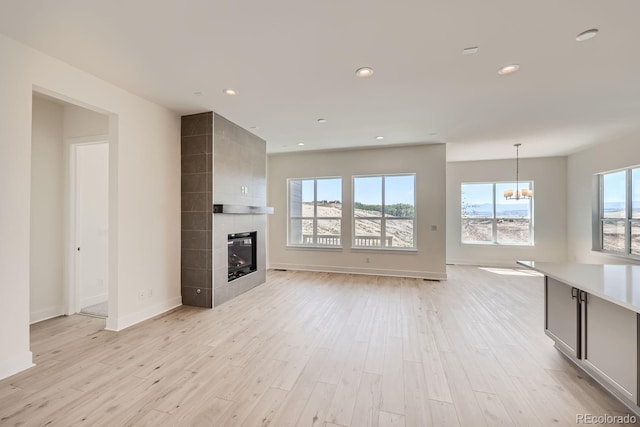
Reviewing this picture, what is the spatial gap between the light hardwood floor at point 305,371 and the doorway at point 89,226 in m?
0.52

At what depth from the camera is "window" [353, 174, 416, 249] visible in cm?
620

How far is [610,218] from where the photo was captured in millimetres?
5727

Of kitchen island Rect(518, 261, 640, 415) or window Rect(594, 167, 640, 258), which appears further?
window Rect(594, 167, 640, 258)

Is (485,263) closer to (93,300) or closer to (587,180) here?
(587,180)

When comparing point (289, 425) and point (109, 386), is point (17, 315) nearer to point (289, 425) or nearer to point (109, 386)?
point (109, 386)

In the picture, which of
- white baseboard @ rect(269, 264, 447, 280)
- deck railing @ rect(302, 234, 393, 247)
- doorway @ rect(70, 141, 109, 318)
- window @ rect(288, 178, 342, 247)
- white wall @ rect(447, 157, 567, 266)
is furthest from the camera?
white wall @ rect(447, 157, 567, 266)

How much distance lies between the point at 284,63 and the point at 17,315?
131 inches

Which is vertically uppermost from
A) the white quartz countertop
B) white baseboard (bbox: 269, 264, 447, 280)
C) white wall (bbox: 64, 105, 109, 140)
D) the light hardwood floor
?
white wall (bbox: 64, 105, 109, 140)

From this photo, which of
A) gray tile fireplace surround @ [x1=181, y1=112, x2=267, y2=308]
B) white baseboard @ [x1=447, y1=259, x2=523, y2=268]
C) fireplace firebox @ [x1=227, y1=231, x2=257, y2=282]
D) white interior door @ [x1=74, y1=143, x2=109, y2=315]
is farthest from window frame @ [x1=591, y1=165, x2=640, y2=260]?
white interior door @ [x1=74, y1=143, x2=109, y2=315]

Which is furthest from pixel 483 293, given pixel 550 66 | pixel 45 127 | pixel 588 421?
pixel 45 127

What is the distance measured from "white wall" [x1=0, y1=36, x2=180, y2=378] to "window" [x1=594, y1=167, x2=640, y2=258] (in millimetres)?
8404

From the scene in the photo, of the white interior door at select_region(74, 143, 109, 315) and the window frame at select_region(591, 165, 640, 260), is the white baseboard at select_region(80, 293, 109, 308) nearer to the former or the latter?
the white interior door at select_region(74, 143, 109, 315)

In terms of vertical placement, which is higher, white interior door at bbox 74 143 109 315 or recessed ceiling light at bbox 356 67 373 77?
recessed ceiling light at bbox 356 67 373 77

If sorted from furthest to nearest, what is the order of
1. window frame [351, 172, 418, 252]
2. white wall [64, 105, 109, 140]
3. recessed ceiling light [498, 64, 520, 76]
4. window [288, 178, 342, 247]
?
1. window [288, 178, 342, 247]
2. window frame [351, 172, 418, 252]
3. white wall [64, 105, 109, 140]
4. recessed ceiling light [498, 64, 520, 76]
